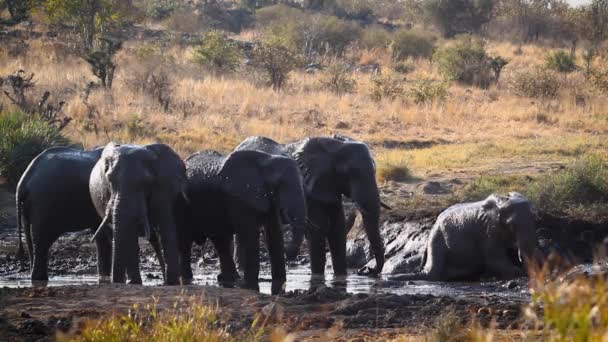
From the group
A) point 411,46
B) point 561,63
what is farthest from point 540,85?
point 411,46

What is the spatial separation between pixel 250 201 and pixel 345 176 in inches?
76.4

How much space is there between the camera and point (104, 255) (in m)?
13.7

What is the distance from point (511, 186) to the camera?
19.2m

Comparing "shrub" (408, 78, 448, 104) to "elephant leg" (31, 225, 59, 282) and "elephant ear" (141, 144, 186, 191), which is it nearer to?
"elephant leg" (31, 225, 59, 282)

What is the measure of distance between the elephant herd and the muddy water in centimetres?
28

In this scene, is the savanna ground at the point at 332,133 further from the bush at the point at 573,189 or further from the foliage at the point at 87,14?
the foliage at the point at 87,14

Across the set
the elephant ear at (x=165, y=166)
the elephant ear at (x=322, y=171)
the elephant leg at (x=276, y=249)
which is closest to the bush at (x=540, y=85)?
the elephant ear at (x=322, y=171)

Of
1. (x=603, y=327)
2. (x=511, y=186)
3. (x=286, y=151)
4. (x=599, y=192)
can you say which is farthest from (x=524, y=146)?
(x=603, y=327)

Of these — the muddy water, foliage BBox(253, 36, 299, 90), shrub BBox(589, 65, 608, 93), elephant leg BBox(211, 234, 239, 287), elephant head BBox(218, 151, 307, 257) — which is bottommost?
the muddy water

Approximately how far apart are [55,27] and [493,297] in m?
35.1

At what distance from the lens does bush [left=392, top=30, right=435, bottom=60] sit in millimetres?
48875

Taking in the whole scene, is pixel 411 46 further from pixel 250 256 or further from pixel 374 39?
pixel 250 256

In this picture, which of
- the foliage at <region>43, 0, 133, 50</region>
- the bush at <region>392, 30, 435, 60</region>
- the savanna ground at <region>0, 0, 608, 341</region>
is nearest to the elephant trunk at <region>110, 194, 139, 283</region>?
the savanna ground at <region>0, 0, 608, 341</region>

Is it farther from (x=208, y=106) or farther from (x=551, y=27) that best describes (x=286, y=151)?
(x=551, y=27)
